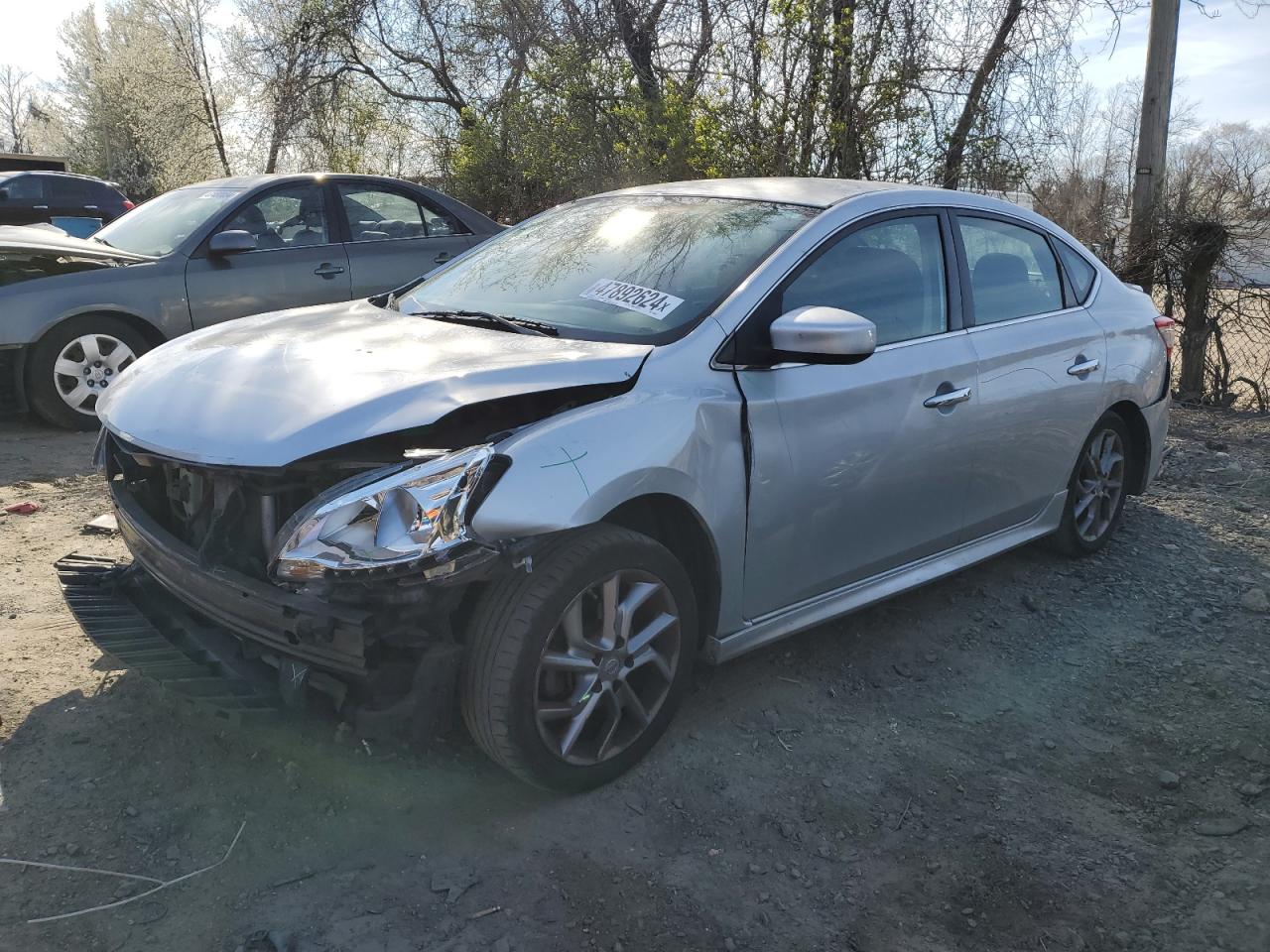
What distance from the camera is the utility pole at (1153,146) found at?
870cm

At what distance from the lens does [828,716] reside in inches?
139

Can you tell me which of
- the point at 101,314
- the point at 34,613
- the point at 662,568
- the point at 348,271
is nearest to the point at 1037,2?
the point at 348,271

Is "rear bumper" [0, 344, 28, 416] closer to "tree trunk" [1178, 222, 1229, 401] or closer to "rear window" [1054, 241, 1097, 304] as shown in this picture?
"rear window" [1054, 241, 1097, 304]

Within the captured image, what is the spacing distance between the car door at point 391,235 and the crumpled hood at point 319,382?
413cm

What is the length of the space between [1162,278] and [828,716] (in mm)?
6944

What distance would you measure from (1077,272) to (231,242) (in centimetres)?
496

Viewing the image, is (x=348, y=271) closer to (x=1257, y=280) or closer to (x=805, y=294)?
(x=805, y=294)

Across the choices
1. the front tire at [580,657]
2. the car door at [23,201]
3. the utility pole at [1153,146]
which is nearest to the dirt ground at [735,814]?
the front tire at [580,657]

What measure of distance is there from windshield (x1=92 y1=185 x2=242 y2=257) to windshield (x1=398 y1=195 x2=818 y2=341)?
11.9 ft

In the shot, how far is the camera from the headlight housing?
252 centimetres

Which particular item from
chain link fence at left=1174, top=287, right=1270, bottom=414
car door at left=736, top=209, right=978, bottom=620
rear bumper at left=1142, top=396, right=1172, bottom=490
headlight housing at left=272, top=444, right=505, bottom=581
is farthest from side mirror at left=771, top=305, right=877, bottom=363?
chain link fence at left=1174, top=287, right=1270, bottom=414

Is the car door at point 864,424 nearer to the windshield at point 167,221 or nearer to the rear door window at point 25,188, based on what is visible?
the windshield at point 167,221

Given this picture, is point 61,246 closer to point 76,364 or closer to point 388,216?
point 76,364

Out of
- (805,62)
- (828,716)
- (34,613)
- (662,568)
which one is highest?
(805,62)
